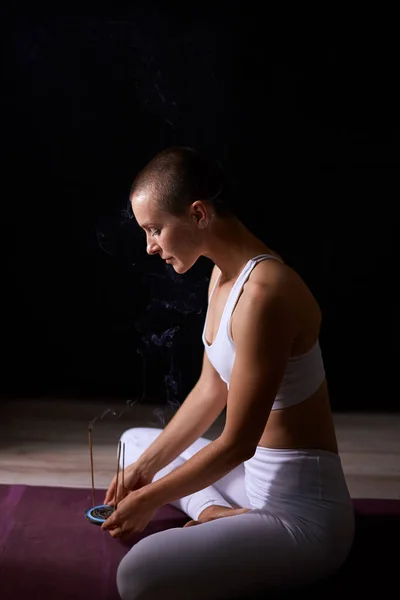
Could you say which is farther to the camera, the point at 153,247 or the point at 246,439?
the point at 153,247

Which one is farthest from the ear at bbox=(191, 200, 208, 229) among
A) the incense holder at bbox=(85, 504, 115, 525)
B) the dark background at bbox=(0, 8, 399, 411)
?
the dark background at bbox=(0, 8, 399, 411)

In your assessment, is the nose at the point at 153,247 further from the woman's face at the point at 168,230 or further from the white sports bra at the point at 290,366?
the white sports bra at the point at 290,366

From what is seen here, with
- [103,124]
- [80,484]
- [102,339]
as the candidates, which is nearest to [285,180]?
[103,124]

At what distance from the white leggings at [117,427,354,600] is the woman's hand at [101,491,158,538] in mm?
86

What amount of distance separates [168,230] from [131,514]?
61cm

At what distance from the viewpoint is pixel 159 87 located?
342 centimetres

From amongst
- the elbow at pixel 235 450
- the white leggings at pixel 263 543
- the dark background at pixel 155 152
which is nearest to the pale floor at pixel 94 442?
the dark background at pixel 155 152

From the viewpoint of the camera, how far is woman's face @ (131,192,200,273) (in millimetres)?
1723

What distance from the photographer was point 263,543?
1.59m

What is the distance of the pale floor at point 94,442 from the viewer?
2678 mm

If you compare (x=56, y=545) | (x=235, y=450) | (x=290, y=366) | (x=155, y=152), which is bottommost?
(x=56, y=545)

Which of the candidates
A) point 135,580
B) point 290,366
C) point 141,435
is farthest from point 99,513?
point 290,366

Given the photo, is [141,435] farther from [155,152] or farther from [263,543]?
[155,152]

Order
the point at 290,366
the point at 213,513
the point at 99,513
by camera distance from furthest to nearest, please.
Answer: the point at 99,513 < the point at 213,513 < the point at 290,366
